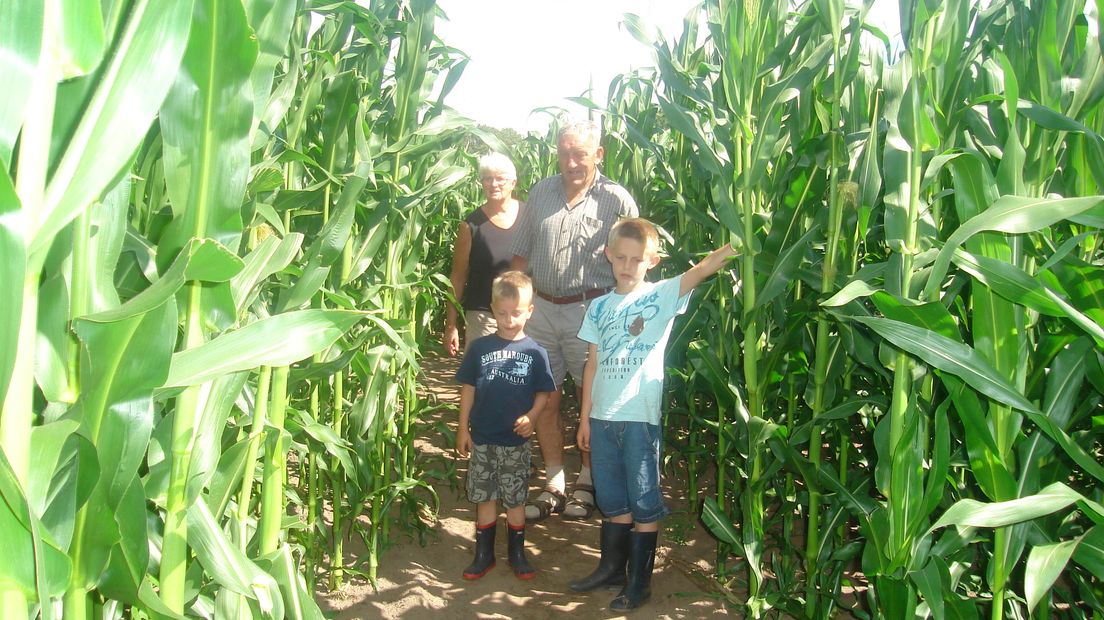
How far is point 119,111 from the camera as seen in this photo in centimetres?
104

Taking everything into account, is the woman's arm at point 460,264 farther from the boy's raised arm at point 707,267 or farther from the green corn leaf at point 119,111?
the green corn leaf at point 119,111

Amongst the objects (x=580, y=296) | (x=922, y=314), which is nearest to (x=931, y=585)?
(x=922, y=314)

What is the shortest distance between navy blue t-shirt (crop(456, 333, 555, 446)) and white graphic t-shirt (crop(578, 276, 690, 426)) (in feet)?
1.23

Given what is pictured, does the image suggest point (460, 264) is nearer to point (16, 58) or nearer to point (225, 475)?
point (225, 475)

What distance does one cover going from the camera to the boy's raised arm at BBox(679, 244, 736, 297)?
2912 mm

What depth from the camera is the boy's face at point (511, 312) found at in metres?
3.45

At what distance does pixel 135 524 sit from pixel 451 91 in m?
2.65

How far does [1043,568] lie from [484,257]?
10.5ft

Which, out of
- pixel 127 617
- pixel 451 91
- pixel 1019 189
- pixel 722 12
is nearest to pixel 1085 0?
pixel 1019 189

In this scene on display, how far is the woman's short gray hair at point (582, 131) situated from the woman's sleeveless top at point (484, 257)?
70 centimetres

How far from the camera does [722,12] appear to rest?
2.98 m

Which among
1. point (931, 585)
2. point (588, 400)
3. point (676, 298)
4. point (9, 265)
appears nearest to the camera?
point (9, 265)

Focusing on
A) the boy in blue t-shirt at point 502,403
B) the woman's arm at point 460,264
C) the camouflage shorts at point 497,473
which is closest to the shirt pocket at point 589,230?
the boy in blue t-shirt at point 502,403

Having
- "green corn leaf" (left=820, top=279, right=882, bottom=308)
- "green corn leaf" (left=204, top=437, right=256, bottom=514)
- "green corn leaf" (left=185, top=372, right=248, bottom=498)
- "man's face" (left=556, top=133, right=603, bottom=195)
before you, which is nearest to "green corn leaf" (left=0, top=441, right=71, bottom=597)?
"green corn leaf" (left=185, top=372, right=248, bottom=498)
